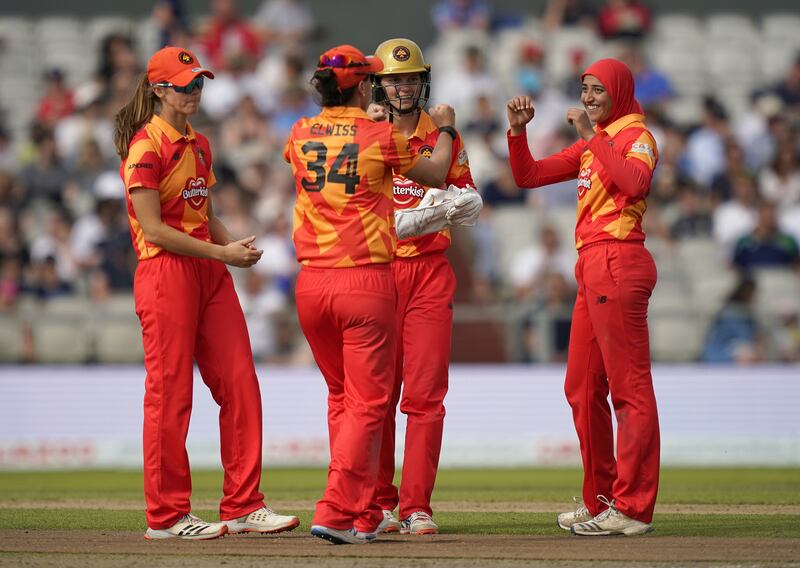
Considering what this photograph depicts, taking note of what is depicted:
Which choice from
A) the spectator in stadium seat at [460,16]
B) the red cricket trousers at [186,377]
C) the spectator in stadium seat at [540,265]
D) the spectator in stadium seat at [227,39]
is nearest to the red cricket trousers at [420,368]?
the red cricket trousers at [186,377]

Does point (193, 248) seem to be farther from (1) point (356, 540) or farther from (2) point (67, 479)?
(2) point (67, 479)

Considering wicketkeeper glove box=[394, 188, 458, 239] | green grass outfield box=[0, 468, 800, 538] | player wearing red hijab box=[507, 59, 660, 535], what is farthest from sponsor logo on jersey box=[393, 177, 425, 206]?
green grass outfield box=[0, 468, 800, 538]

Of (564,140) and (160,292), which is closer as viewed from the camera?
(160,292)

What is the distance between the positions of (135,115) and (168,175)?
41cm

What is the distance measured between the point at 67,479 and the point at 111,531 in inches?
205

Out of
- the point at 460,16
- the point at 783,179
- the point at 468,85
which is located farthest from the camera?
the point at 460,16

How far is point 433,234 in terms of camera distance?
7.71m

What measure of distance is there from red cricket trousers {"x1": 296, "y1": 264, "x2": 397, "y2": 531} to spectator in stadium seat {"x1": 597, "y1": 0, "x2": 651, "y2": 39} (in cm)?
1317

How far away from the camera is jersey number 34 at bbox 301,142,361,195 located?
682 cm

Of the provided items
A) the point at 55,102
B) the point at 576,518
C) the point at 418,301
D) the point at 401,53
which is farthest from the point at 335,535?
the point at 55,102

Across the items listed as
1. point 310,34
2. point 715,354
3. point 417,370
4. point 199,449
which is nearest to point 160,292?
point 417,370

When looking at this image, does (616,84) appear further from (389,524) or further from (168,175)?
(389,524)

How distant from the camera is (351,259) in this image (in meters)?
6.79

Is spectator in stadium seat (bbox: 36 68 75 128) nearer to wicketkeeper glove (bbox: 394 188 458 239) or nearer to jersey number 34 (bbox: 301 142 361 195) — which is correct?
wicketkeeper glove (bbox: 394 188 458 239)
